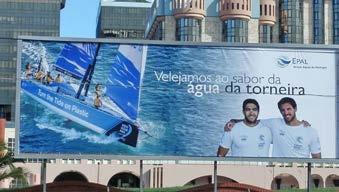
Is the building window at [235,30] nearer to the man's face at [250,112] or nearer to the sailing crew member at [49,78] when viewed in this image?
the man's face at [250,112]

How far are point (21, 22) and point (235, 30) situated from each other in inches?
2379

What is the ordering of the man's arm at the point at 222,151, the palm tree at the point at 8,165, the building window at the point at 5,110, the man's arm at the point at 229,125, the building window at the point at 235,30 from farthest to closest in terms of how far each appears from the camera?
the building window at the point at 5,110 → the building window at the point at 235,30 → the palm tree at the point at 8,165 → the man's arm at the point at 229,125 → the man's arm at the point at 222,151

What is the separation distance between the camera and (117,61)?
2723 cm

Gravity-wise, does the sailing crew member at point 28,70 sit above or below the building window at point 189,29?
below

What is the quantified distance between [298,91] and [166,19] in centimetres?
9891

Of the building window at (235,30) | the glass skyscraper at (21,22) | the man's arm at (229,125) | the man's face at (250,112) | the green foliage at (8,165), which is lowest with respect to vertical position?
the green foliage at (8,165)

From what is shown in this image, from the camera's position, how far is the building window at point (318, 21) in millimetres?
130000

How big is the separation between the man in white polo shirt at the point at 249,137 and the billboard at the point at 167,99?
36 millimetres

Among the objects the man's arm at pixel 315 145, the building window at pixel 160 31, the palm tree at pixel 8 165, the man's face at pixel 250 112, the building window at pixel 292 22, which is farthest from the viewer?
the building window at pixel 292 22

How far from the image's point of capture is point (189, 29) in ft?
402

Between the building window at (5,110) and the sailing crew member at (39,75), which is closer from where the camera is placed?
the sailing crew member at (39,75)

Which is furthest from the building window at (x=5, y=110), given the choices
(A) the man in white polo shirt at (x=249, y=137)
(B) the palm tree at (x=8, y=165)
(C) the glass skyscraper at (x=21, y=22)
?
(A) the man in white polo shirt at (x=249, y=137)

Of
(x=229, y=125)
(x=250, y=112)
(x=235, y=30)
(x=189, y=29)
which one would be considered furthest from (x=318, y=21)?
(x=229, y=125)

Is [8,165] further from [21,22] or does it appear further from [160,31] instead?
[21,22]
